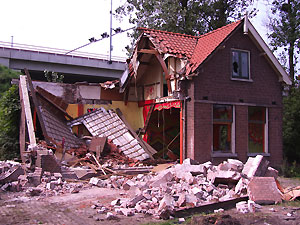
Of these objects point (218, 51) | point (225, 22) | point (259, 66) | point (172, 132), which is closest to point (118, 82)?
point (172, 132)

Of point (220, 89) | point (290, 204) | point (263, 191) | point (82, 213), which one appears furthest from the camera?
point (220, 89)

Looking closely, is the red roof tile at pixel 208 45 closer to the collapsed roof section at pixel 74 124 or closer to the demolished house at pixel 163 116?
the demolished house at pixel 163 116

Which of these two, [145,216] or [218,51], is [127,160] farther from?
[145,216]

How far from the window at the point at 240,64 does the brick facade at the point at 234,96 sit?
22 centimetres

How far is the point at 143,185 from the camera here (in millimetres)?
9516

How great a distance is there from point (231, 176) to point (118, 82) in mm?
10366

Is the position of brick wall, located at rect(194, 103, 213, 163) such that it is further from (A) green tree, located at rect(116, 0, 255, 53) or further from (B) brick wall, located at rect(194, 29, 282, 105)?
(A) green tree, located at rect(116, 0, 255, 53)

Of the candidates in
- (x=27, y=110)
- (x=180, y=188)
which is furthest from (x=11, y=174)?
(x=180, y=188)

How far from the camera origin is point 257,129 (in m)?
16.2

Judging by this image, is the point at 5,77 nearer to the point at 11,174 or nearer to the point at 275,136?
the point at 11,174

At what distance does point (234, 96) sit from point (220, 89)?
0.78m

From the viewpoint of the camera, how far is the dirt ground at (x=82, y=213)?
277 inches

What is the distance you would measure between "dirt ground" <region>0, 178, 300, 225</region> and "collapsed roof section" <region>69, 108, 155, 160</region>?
6.28m

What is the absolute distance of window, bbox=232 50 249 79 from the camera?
15.6 m
